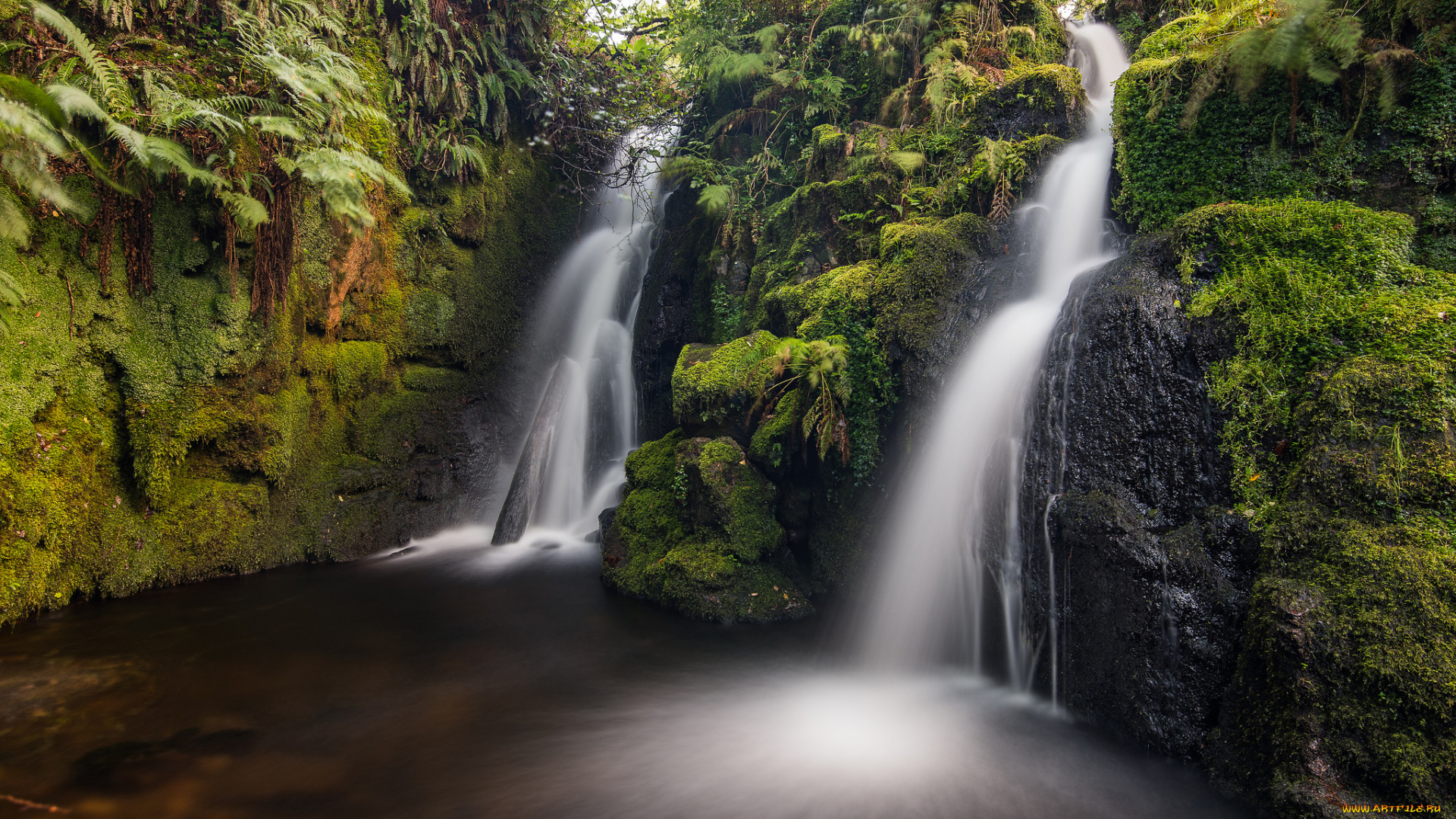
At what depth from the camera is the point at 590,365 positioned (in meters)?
9.17

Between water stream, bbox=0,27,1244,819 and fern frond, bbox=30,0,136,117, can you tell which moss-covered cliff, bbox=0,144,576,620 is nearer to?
water stream, bbox=0,27,1244,819

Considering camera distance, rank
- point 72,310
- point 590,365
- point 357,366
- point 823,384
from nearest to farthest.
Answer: point 72,310, point 823,384, point 357,366, point 590,365

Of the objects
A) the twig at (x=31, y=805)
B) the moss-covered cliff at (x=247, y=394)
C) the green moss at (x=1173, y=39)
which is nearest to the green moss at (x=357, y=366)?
the moss-covered cliff at (x=247, y=394)

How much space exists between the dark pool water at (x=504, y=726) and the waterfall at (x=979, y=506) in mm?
366

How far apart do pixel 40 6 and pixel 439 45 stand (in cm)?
445

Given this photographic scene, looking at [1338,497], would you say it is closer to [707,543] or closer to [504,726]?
[707,543]

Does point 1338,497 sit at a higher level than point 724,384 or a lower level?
lower

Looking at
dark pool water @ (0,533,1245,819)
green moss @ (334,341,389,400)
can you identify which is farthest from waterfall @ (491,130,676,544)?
dark pool water @ (0,533,1245,819)

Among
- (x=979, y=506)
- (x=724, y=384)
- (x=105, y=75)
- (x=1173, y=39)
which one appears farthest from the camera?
(x=724, y=384)

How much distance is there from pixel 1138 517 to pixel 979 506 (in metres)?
1.01

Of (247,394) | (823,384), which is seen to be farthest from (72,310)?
(823,384)

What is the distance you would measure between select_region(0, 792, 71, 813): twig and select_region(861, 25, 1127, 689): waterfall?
4708mm

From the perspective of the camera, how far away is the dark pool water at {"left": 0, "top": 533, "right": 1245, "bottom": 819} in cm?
313

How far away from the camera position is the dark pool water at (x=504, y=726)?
10.3 ft
